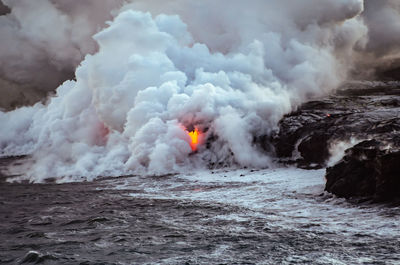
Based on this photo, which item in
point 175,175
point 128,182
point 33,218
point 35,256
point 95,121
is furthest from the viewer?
point 95,121

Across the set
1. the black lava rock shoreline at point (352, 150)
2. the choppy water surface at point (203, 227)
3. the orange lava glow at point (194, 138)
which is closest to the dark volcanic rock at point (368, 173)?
the black lava rock shoreline at point (352, 150)

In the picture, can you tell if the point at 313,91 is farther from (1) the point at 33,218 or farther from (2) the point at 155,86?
(1) the point at 33,218

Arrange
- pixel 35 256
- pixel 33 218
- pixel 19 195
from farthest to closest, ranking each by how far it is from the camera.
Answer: pixel 19 195 < pixel 33 218 < pixel 35 256

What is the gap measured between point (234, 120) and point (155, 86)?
7076mm

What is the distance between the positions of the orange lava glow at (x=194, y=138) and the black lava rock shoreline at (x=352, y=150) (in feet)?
15.3

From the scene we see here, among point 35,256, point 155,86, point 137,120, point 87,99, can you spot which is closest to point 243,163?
point 137,120

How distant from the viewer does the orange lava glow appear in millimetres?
20833

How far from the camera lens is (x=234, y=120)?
66.5 ft

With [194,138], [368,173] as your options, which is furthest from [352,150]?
[194,138]

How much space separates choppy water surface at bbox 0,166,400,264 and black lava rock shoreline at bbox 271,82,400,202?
2.02 ft

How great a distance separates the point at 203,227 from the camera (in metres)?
7.79

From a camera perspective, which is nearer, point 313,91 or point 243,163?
point 243,163

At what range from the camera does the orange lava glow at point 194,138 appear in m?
20.8

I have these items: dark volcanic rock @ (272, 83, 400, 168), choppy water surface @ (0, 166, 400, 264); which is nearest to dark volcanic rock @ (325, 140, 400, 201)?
choppy water surface @ (0, 166, 400, 264)
